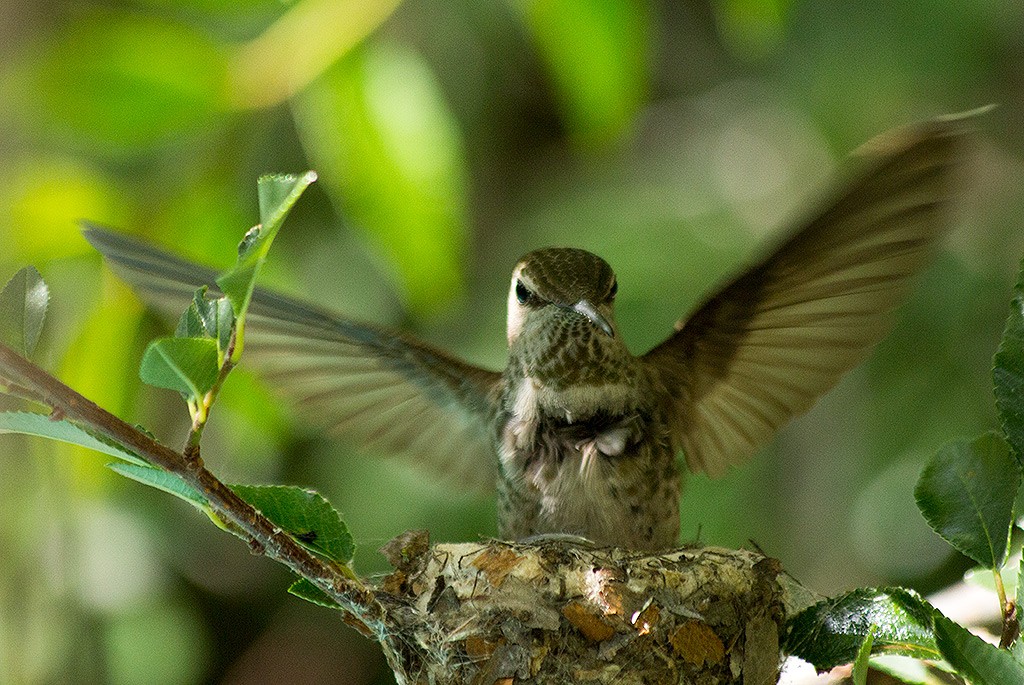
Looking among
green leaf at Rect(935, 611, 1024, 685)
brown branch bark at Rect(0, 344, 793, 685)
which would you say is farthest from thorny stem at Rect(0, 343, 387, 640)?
green leaf at Rect(935, 611, 1024, 685)

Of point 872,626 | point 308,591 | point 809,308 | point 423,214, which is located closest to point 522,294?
point 423,214

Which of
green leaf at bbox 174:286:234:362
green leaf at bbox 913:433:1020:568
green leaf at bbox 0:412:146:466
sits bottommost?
green leaf at bbox 913:433:1020:568

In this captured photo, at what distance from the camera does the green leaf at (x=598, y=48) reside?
2023 millimetres

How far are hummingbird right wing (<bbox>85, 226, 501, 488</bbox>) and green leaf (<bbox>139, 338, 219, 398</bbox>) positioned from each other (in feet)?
3.72

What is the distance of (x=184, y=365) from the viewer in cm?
107

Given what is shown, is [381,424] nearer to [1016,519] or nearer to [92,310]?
[92,310]

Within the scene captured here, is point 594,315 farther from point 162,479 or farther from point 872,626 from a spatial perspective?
point 162,479

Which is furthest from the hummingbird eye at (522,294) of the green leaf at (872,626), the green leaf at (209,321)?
the green leaf at (209,321)

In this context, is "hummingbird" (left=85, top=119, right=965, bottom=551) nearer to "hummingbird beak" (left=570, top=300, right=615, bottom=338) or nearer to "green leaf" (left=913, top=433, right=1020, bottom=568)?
"hummingbird beak" (left=570, top=300, right=615, bottom=338)

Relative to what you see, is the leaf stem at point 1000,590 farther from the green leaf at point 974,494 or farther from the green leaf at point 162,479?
the green leaf at point 162,479

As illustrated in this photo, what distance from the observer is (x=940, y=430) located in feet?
10.6

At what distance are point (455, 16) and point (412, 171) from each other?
6.02ft

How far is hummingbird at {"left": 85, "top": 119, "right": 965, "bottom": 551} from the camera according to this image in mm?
1892

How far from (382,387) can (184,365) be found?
1470 mm
